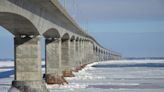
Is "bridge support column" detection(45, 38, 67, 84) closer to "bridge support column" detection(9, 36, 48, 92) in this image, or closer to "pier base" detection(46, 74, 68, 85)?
"pier base" detection(46, 74, 68, 85)

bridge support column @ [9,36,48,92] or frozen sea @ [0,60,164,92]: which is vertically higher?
bridge support column @ [9,36,48,92]

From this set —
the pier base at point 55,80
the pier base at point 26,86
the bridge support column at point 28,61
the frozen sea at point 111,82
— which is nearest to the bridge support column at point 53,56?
the pier base at point 55,80

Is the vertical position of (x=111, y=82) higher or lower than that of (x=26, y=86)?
lower

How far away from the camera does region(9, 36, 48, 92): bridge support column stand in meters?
34.0

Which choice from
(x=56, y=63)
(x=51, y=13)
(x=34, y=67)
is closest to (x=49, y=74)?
(x=56, y=63)

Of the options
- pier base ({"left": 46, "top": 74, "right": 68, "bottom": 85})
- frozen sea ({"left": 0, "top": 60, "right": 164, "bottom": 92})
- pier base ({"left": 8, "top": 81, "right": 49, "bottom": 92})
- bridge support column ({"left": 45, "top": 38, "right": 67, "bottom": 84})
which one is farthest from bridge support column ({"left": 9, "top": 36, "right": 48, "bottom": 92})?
bridge support column ({"left": 45, "top": 38, "right": 67, "bottom": 84})

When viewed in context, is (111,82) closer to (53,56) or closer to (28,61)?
(53,56)

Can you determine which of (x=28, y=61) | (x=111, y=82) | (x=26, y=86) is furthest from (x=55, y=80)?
Result: (x=26, y=86)

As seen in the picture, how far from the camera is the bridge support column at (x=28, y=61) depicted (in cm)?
3402

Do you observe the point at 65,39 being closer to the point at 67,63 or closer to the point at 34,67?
the point at 67,63

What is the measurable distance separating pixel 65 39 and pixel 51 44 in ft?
45.1

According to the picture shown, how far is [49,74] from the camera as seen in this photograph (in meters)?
50.1

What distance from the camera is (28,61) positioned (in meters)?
34.7

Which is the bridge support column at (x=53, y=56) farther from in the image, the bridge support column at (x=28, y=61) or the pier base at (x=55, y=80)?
the bridge support column at (x=28, y=61)
